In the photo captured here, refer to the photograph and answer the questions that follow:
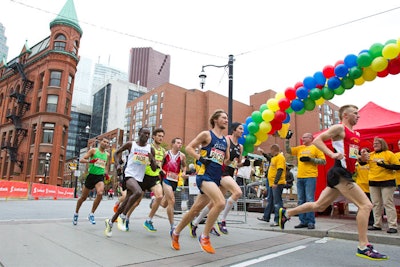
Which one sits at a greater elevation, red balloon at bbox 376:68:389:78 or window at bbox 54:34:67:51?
window at bbox 54:34:67:51

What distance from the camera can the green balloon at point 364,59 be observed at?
301 inches

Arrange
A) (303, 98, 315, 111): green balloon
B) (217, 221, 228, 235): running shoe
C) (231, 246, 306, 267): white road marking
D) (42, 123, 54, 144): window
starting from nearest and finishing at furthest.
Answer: (231, 246, 306, 267): white road marking
(217, 221, 228, 235): running shoe
(303, 98, 315, 111): green balloon
(42, 123, 54, 144): window

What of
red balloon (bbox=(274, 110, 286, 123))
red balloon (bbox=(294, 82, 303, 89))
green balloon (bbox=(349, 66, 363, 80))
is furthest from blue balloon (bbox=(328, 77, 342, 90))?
red balloon (bbox=(274, 110, 286, 123))

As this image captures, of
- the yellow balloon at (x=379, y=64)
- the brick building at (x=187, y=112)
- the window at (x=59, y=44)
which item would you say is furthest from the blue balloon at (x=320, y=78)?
the brick building at (x=187, y=112)

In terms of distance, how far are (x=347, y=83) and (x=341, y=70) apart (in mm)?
423

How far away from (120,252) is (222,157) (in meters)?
2.05

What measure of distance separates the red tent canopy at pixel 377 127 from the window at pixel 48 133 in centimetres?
3997

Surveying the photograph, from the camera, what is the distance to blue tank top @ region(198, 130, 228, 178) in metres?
4.73

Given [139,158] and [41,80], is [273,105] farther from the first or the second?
[41,80]

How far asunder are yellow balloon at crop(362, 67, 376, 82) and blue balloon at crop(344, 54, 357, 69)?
347mm

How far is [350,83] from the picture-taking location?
819 cm

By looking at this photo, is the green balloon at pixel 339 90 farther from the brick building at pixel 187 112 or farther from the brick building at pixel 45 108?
the brick building at pixel 187 112

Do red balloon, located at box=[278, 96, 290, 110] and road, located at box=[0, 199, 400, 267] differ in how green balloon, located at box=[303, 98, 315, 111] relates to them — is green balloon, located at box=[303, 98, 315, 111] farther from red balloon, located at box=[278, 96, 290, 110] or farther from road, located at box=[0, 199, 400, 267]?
road, located at box=[0, 199, 400, 267]

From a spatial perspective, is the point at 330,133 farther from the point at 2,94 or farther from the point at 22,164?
the point at 2,94
